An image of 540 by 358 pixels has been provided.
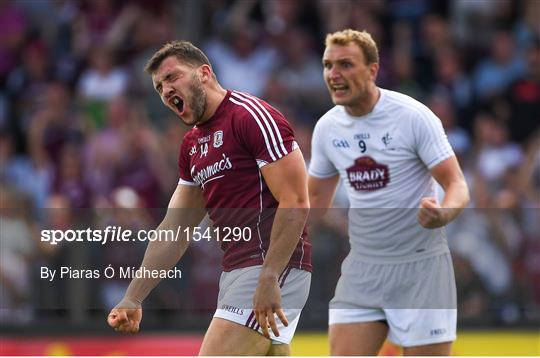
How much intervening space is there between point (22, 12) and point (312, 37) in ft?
12.5

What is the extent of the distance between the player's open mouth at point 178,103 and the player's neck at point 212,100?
0.14m

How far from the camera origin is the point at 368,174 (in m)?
7.12

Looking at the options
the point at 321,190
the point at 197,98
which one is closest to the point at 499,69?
the point at 321,190

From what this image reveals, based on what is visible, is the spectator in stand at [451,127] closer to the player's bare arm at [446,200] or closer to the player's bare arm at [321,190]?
the player's bare arm at [321,190]

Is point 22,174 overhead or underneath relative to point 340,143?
overhead

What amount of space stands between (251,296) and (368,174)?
4.55ft

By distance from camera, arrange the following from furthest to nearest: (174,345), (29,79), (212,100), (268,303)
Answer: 1. (29,79)
2. (174,345)
3. (212,100)
4. (268,303)

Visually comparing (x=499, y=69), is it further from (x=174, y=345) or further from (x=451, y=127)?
(x=174, y=345)

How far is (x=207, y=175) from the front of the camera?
630cm

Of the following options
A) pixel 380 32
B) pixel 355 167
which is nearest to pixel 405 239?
pixel 355 167

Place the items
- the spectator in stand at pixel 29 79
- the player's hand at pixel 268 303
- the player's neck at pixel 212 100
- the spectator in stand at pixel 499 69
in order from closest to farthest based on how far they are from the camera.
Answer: the player's hand at pixel 268 303, the player's neck at pixel 212 100, the spectator in stand at pixel 499 69, the spectator in stand at pixel 29 79

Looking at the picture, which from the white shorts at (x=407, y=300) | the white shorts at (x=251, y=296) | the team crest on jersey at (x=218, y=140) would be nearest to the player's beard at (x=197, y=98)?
the team crest on jersey at (x=218, y=140)

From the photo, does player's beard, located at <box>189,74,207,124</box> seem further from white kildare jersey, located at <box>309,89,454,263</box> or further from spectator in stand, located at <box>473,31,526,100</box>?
spectator in stand, located at <box>473,31,526,100</box>

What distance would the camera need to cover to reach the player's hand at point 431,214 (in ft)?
20.9
